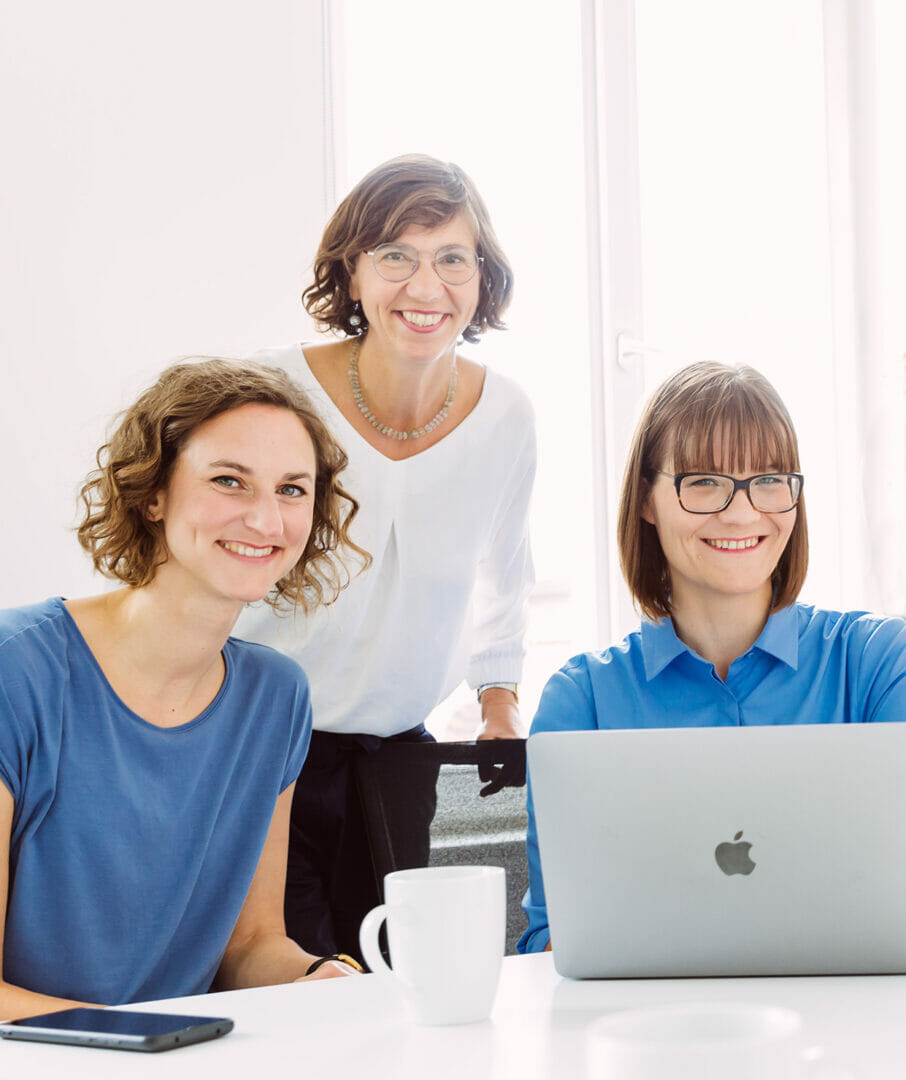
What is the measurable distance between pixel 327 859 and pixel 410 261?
36.2 inches

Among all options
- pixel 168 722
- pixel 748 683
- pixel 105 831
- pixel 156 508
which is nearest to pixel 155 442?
pixel 156 508

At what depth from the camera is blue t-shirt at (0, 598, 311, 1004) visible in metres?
1.34

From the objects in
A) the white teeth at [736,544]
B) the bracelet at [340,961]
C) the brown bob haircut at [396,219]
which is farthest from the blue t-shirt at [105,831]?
the brown bob haircut at [396,219]

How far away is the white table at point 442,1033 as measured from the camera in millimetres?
777

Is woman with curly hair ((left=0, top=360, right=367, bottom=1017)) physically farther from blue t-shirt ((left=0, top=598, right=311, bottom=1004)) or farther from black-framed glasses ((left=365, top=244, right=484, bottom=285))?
black-framed glasses ((left=365, top=244, right=484, bottom=285))

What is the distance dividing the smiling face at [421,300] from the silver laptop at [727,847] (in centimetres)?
105

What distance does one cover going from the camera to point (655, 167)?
305 cm

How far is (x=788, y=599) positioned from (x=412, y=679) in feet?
2.11

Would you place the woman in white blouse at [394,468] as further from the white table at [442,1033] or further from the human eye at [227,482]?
the white table at [442,1033]

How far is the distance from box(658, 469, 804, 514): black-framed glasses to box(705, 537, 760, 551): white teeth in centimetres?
4

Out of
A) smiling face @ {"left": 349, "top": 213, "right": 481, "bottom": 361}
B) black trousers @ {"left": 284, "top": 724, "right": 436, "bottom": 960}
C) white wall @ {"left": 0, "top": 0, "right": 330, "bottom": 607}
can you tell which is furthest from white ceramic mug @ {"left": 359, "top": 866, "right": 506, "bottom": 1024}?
white wall @ {"left": 0, "top": 0, "right": 330, "bottom": 607}

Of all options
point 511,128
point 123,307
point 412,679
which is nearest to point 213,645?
point 412,679

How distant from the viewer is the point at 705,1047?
2.28ft

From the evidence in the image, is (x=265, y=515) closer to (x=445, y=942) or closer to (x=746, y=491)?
(x=746, y=491)
